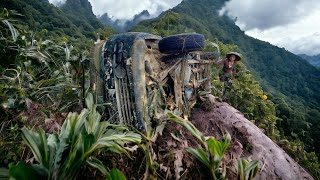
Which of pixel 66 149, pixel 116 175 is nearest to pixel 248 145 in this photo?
pixel 116 175

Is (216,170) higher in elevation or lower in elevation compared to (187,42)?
lower

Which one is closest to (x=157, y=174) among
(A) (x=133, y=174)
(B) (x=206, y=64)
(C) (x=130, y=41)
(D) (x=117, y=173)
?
(A) (x=133, y=174)

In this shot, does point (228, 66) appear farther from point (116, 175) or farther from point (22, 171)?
point (22, 171)

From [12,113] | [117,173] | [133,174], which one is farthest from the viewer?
[12,113]

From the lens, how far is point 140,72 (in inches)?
169

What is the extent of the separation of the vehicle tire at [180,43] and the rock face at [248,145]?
1.37m

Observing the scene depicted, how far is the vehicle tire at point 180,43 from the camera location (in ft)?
15.6

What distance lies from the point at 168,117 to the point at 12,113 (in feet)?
6.99

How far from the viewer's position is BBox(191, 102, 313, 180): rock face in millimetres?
4410

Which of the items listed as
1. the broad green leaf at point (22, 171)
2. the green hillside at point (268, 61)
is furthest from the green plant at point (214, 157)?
the green hillside at point (268, 61)

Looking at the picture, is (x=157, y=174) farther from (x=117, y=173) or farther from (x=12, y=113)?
(x=12, y=113)

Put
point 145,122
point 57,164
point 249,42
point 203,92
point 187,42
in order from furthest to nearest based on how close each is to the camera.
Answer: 1. point 249,42
2. point 203,92
3. point 187,42
4. point 145,122
5. point 57,164

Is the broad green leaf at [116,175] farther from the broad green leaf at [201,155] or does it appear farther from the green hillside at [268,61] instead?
the green hillside at [268,61]

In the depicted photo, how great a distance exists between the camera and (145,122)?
165 inches
